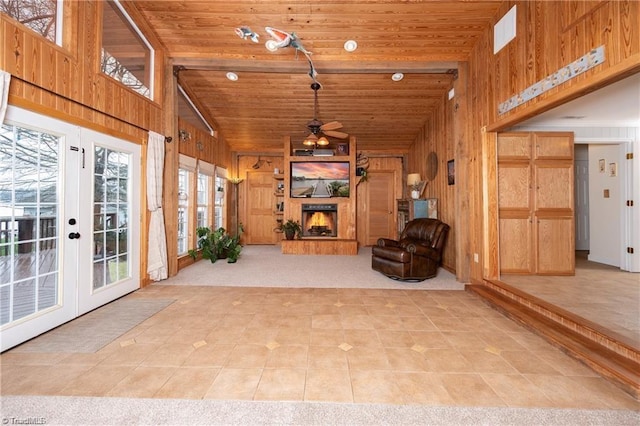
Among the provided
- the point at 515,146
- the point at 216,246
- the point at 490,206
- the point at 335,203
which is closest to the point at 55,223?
the point at 216,246

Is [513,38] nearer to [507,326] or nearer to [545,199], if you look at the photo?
[545,199]

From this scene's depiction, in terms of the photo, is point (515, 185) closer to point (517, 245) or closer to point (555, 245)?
point (517, 245)

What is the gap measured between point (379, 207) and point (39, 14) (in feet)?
23.9

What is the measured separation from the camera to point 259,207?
8312 millimetres

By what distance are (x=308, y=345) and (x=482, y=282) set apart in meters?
2.78

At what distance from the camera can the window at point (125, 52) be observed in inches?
129

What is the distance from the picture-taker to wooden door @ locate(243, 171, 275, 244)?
830 centimetres

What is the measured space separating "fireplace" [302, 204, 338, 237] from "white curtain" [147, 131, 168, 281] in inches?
151

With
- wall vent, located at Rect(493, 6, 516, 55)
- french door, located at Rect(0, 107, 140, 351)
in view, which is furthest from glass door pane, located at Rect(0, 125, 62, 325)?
wall vent, located at Rect(493, 6, 516, 55)

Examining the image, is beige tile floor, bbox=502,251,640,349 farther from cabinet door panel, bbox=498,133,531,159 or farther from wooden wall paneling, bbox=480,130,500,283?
cabinet door panel, bbox=498,133,531,159

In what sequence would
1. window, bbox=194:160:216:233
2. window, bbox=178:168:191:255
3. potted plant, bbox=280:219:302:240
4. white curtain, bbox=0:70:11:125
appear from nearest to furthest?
white curtain, bbox=0:70:11:125, window, bbox=178:168:191:255, window, bbox=194:160:216:233, potted plant, bbox=280:219:302:240

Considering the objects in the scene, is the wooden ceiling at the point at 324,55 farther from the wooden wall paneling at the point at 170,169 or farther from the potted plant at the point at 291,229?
the potted plant at the point at 291,229

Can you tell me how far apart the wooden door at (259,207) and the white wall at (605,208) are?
7.46 metres

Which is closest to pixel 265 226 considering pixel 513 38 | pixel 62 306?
pixel 62 306
